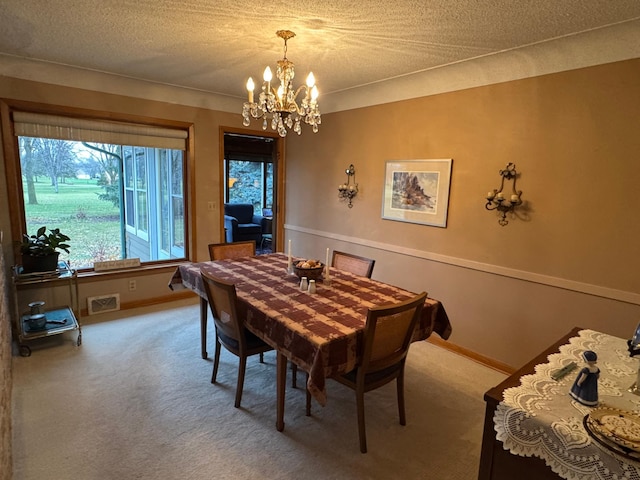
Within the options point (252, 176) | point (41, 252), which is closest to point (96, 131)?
point (41, 252)

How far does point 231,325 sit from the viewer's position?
7.56 feet

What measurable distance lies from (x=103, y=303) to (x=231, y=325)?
230cm

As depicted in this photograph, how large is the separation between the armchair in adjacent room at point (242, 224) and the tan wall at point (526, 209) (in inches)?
153

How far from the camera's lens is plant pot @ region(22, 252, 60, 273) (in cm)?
308

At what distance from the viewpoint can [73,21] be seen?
2.34 meters

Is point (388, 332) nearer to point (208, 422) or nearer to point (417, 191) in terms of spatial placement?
point (208, 422)

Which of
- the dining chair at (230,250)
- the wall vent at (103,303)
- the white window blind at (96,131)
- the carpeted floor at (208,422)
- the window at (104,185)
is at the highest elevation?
the white window blind at (96,131)

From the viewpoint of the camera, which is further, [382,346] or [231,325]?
[231,325]

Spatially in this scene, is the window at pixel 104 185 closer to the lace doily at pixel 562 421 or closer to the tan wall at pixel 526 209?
the tan wall at pixel 526 209

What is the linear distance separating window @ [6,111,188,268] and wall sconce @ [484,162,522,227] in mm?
3374

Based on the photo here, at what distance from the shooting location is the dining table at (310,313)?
5.78 feet

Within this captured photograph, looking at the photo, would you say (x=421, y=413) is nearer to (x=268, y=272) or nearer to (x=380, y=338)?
(x=380, y=338)

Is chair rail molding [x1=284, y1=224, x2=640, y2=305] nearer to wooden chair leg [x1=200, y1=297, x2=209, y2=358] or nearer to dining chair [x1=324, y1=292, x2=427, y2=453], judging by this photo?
dining chair [x1=324, y1=292, x2=427, y2=453]

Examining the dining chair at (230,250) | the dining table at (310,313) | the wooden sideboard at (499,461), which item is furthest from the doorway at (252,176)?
the wooden sideboard at (499,461)
